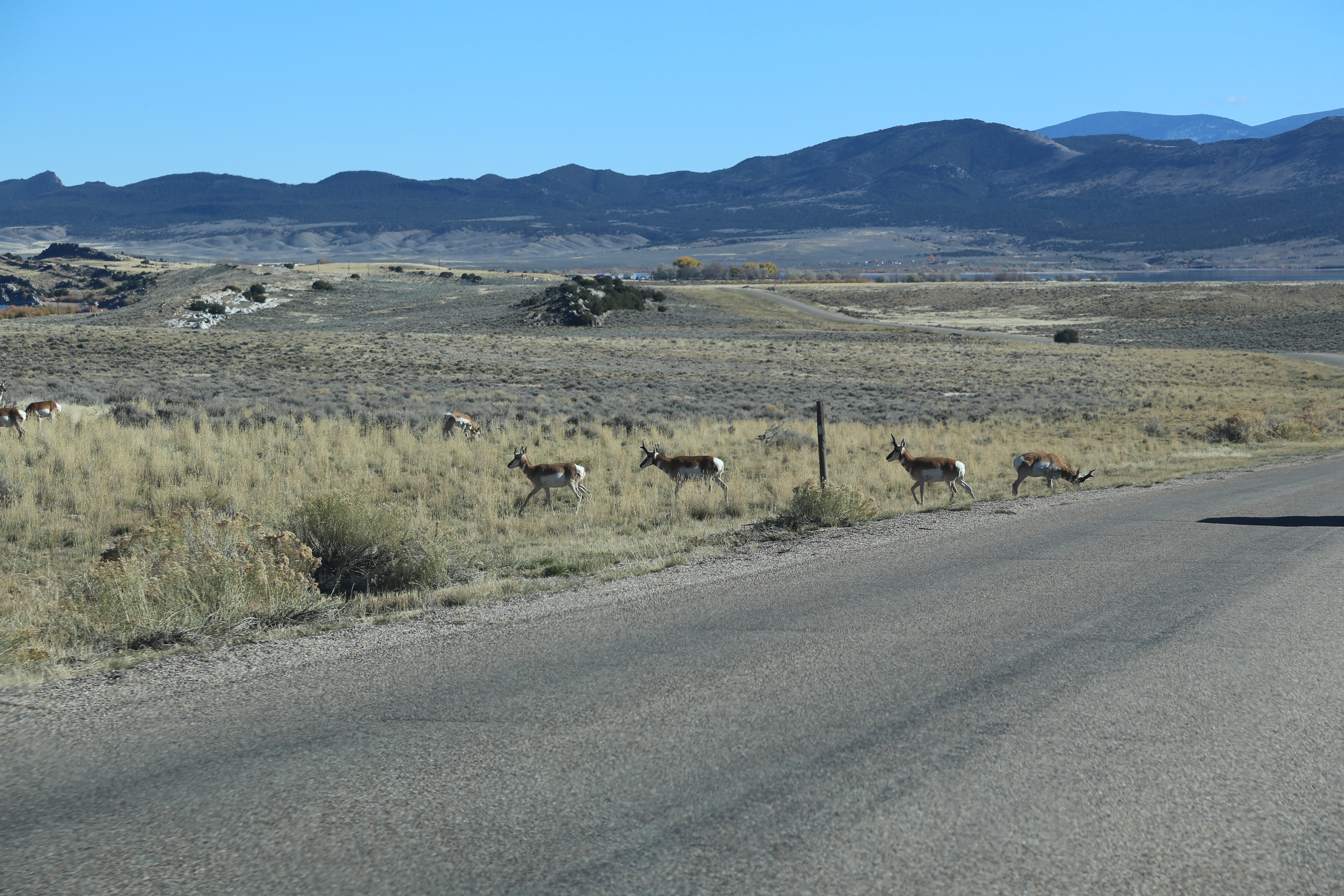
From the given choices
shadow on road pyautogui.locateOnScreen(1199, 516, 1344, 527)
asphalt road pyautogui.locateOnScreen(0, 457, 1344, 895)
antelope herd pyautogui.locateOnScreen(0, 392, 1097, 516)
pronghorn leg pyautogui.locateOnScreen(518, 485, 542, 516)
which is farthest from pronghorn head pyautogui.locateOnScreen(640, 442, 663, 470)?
shadow on road pyautogui.locateOnScreen(1199, 516, 1344, 527)

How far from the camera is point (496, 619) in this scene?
7.59m

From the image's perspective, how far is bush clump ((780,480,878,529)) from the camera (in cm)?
1220

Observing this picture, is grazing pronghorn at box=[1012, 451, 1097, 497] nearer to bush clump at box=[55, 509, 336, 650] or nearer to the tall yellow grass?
the tall yellow grass

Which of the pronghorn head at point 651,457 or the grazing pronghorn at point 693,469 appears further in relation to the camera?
the pronghorn head at point 651,457

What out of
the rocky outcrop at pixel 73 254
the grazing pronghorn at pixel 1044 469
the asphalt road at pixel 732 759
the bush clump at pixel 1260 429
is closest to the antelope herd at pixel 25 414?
the asphalt road at pixel 732 759

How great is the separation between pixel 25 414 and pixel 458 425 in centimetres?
830

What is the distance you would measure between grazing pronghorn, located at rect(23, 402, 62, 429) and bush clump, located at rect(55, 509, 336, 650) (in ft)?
37.7

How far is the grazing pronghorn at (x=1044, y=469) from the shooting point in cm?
1586

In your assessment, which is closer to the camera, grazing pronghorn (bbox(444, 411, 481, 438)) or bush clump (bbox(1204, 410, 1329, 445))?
grazing pronghorn (bbox(444, 411, 481, 438))

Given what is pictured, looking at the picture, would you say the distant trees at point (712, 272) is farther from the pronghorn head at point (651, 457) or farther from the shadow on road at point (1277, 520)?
the shadow on road at point (1277, 520)

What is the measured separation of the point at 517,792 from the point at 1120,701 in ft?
11.5

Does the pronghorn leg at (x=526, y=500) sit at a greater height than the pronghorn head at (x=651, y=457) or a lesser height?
lesser

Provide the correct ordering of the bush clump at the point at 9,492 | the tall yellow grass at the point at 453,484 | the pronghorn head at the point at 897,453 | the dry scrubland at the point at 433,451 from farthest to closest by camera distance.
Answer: the pronghorn head at the point at 897,453 < the bush clump at the point at 9,492 < the tall yellow grass at the point at 453,484 < the dry scrubland at the point at 433,451

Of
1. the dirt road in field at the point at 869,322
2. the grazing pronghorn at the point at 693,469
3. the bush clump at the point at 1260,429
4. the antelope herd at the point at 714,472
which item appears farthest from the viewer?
the dirt road in field at the point at 869,322
